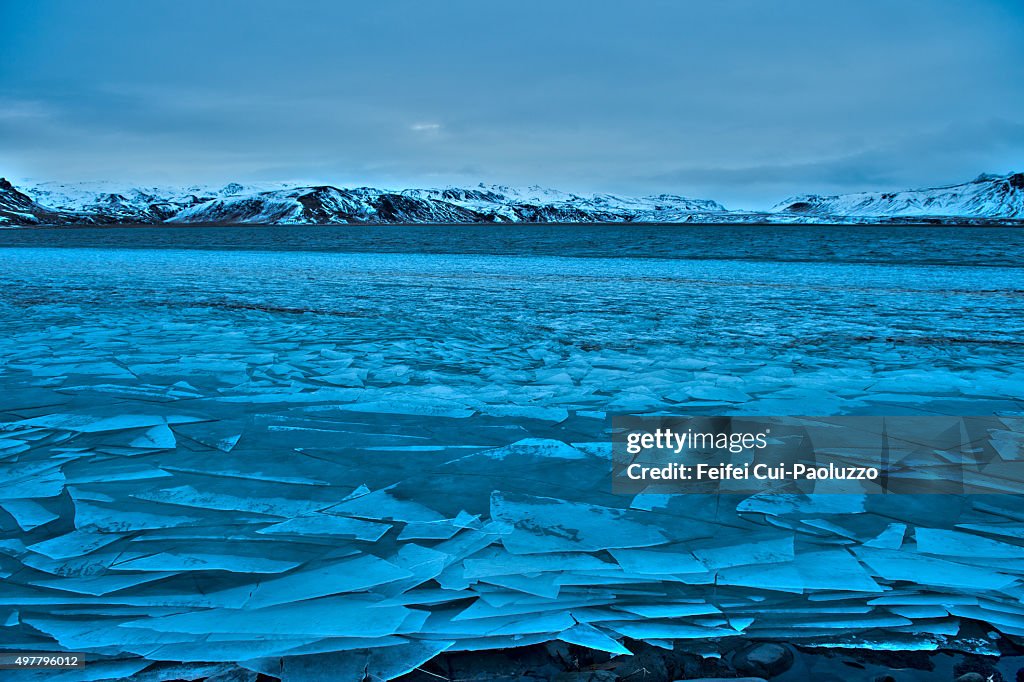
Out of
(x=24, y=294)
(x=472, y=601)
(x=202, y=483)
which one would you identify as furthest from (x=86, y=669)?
(x=24, y=294)

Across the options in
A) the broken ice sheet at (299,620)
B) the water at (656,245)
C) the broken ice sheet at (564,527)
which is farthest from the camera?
the water at (656,245)

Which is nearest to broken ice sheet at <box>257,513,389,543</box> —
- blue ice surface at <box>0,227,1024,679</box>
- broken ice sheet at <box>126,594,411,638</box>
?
blue ice surface at <box>0,227,1024,679</box>

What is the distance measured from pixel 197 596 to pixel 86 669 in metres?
0.37

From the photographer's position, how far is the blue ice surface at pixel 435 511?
6.45ft

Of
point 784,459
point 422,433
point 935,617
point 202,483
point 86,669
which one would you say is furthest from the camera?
point 422,433

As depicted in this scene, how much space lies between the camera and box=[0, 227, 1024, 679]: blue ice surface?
196cm

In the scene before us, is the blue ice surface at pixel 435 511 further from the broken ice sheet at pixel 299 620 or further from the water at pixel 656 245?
the water at pixel 656 245

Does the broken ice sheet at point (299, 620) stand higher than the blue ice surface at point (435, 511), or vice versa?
the blue ice surface at point (435, 511)

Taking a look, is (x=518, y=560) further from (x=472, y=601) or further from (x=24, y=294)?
(x=24, y=294)

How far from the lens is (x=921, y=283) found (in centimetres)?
1478

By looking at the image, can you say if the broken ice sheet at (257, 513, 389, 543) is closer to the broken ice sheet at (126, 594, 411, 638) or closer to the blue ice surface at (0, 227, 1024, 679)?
the blue ice surface at (0, 227, 1024, 679)

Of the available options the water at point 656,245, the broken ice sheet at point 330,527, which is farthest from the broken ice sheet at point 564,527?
the water at point 656,245

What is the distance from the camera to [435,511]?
2703 mm

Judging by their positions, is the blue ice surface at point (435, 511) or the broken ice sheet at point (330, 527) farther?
the broken ice sheet at point (330, 527)
